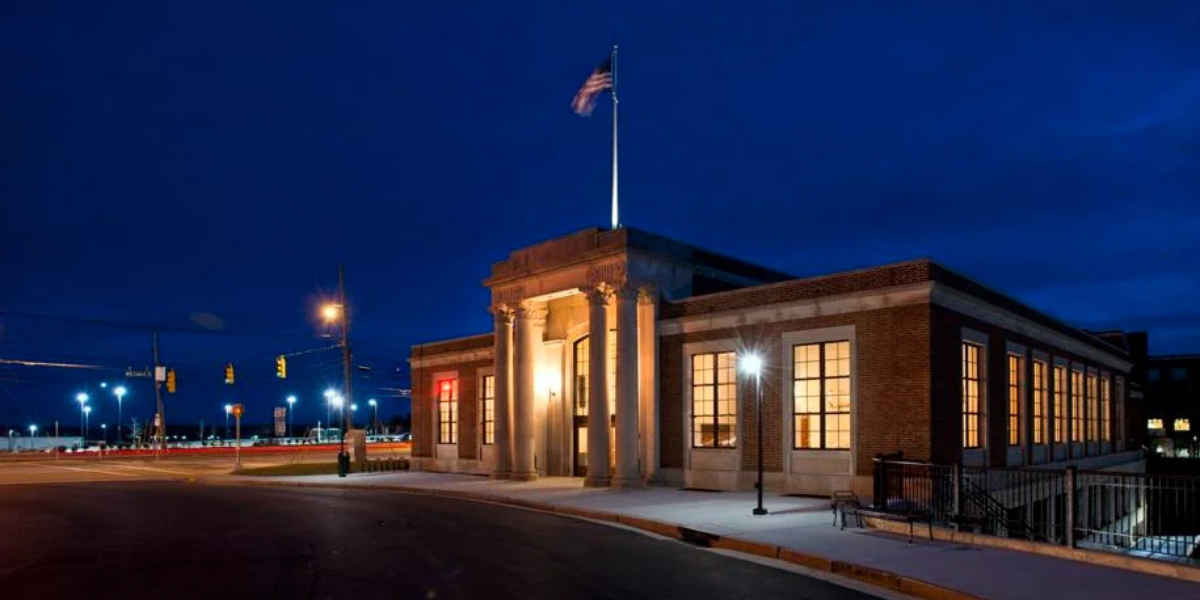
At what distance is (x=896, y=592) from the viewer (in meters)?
12.7

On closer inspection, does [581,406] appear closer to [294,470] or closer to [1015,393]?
[1015,393]

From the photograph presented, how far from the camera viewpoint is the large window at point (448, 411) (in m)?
41.7

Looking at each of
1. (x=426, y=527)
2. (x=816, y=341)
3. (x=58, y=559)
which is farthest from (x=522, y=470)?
(x=58, y=559)

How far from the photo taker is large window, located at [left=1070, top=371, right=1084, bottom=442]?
36.0m

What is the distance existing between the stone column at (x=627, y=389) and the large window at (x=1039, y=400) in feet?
42.2

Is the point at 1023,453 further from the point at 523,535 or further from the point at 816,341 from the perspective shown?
the point at 523,535

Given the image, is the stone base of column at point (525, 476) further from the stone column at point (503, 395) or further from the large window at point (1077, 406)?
the large window at point (1077, 406)

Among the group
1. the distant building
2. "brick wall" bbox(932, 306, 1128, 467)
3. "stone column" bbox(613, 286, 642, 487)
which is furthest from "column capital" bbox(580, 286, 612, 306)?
the distant building

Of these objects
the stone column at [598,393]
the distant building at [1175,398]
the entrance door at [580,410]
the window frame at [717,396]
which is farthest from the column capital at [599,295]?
the distant building at [1175,398]

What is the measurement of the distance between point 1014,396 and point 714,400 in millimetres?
9082

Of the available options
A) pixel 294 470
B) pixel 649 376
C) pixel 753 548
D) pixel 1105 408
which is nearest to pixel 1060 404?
pixel 1105 408

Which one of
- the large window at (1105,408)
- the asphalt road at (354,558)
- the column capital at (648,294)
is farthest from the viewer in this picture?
the large window at (1105,408)

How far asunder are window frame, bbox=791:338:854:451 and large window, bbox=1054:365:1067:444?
11919mm

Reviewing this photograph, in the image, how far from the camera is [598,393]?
30625 mm
